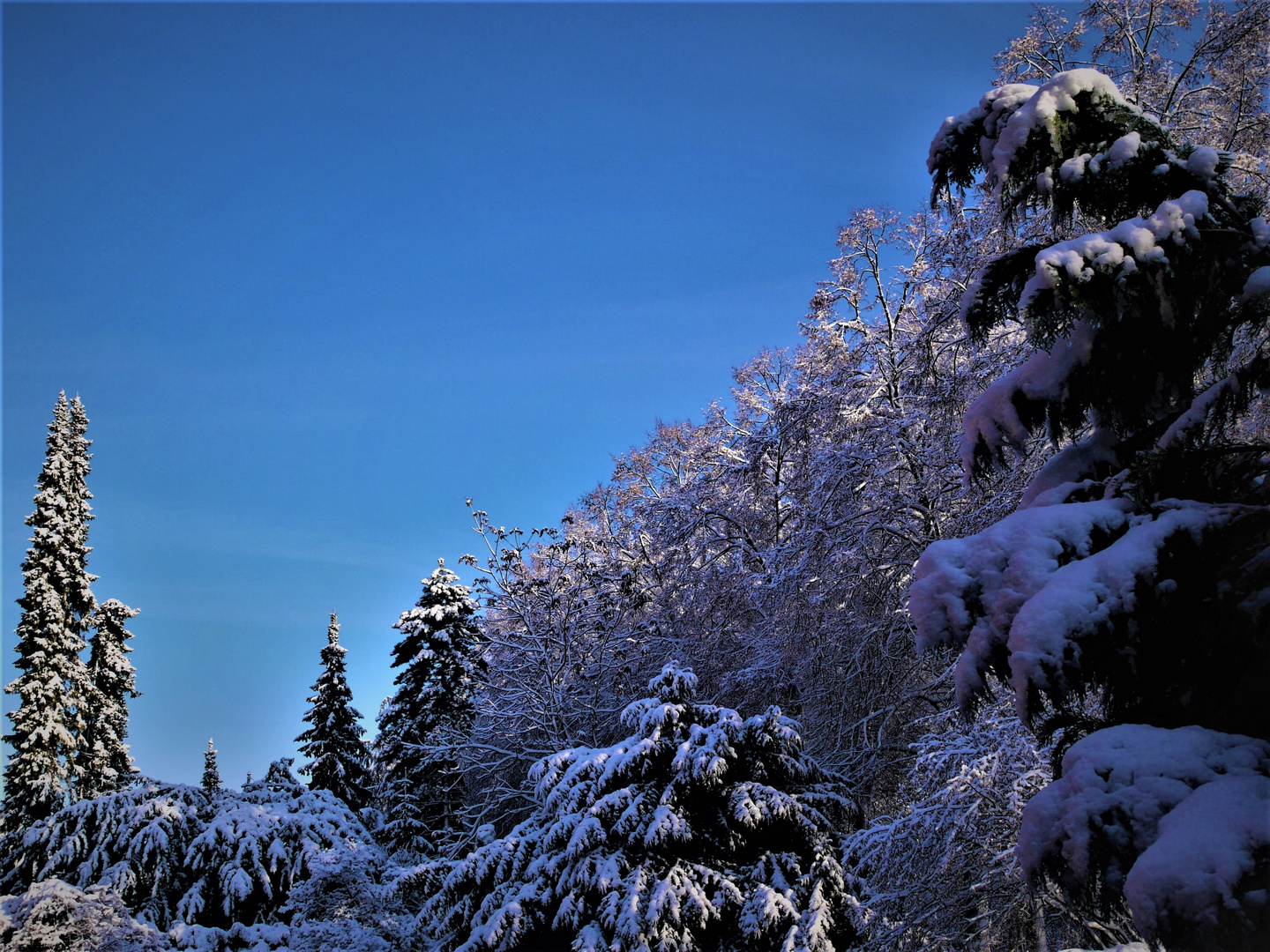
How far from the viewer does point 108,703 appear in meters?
21.5

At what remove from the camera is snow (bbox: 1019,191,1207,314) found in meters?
3.11

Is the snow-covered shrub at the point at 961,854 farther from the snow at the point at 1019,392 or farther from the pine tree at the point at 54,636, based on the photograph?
the pine tree at the point at 54,636

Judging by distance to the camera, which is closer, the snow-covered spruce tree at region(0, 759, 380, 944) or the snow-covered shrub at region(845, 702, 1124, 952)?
the snow-covered shrub at region(845, 702, 1124, 952)

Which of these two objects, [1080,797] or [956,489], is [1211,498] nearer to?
[1080,797]

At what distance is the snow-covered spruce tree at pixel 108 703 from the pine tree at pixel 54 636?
19.9 inches

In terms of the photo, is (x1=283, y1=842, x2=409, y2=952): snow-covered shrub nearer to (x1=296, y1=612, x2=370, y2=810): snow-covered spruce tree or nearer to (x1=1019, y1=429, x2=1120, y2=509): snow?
(x1=1019, y1=429, x2=1120, y2=509): snow

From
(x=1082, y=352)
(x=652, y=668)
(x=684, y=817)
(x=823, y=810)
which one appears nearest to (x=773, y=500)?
(x=652, y=668)

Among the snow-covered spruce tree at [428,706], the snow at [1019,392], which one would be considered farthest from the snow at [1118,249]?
the snow-covered spruce tree at [428,706]

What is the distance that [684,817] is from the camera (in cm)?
812

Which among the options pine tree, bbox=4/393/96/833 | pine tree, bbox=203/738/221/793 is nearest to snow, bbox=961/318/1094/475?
pine tree, bbox=4/393/96/833

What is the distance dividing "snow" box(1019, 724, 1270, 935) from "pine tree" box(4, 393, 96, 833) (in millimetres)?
20721

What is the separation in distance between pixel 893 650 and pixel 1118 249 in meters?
8.75

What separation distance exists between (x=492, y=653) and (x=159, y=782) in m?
6.19

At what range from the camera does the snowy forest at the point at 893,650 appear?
292 cm
